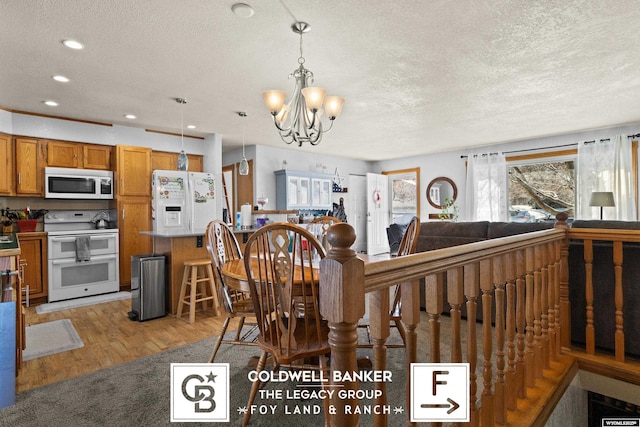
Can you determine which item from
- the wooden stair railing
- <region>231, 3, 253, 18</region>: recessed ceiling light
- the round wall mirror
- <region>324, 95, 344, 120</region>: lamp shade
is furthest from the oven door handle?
the round wall mirror

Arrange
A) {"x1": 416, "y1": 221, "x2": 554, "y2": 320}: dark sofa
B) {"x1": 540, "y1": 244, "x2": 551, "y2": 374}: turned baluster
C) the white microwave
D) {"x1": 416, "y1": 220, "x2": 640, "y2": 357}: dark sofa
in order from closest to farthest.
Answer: {"x1": 540, "y1": 244, "x2": 551, "y2": 374}: turned baluster
{"x1": 416, "y1": 220, "x2": 640, "y2": 357}: dark sofa
{"x1": 416, "y1": 221, "x2": 554, "y2": 320}: dark sofa
the white microwave

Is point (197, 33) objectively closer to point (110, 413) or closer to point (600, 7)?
point (110, 413)

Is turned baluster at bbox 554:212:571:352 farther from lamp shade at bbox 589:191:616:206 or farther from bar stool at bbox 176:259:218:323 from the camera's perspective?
lamp shade at bbox 589:191:616:206

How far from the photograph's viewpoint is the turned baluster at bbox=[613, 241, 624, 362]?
2.10 metres

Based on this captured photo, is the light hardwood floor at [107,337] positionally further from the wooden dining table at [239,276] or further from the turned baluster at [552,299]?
the turned baluster at [552,299]

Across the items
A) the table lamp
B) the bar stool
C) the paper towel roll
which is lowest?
the bar stool

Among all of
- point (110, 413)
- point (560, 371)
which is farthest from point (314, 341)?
point (560, 371)

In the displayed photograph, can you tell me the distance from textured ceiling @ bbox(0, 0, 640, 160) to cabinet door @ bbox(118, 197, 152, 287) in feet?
3.91

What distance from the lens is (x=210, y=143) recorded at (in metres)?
5.71

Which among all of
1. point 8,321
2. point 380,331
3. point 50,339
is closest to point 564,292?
point 380,331

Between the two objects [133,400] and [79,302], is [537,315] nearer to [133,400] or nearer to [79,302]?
[133,400]

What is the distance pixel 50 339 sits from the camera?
120 inches

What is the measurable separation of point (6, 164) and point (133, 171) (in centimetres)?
137

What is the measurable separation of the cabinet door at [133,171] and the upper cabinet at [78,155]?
0.71 feet
